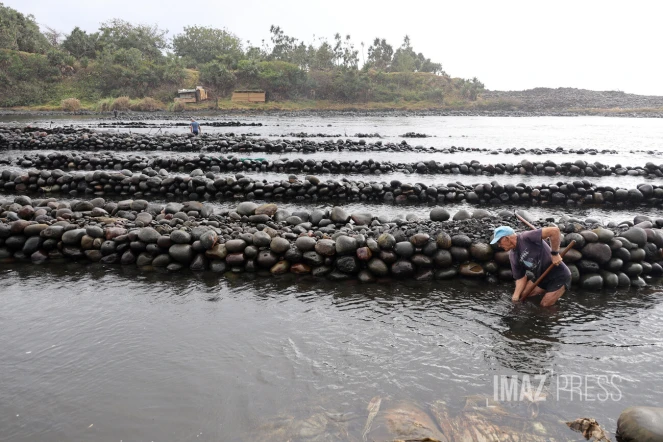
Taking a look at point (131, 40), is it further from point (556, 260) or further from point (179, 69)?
point (556, 260)

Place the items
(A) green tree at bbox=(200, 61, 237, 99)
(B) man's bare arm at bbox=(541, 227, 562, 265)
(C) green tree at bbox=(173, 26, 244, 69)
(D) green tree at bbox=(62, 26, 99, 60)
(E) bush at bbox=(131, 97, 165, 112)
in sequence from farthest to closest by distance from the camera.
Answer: (C) green tree at bbox=(173, 26, 244, 69)
(D) green tree at bbox=(62, 26, 99, 60)
(A) green tree at bbox=(200, 61, 237, 99)
(E) bush at bbox=(131, 97, 165, 112)
(B) man's bare arm at bbox=(541, 227, 562, 265)

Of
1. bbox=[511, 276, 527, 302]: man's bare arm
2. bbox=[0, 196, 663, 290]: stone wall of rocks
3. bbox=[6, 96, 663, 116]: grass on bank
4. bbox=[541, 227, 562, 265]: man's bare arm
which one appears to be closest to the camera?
bbox=[541, 227, 562, 265]: man's bare arm

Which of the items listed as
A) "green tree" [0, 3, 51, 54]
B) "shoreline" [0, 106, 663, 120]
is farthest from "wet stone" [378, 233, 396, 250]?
"green tree" [0, 3, 51, 54]

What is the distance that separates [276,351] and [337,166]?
12020mm

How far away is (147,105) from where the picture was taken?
191ft

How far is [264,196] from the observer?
1213cm

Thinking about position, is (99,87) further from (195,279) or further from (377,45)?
(195,279)

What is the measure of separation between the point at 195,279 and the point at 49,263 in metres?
2.71

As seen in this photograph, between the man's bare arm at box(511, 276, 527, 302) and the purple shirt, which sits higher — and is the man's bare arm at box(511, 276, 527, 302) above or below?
below

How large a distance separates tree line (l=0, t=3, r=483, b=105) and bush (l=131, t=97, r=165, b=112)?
14.5 ft

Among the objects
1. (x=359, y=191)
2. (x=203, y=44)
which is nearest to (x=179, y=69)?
(x=203, y=44)

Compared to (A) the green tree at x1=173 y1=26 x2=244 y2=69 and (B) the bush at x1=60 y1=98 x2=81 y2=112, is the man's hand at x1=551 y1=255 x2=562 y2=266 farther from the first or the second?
(A) the green tree at x1=173 y1=26 x2=244 y2=69

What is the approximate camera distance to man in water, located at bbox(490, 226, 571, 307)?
5500 millimetres

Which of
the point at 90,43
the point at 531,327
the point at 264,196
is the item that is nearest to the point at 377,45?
the point at 90,43
